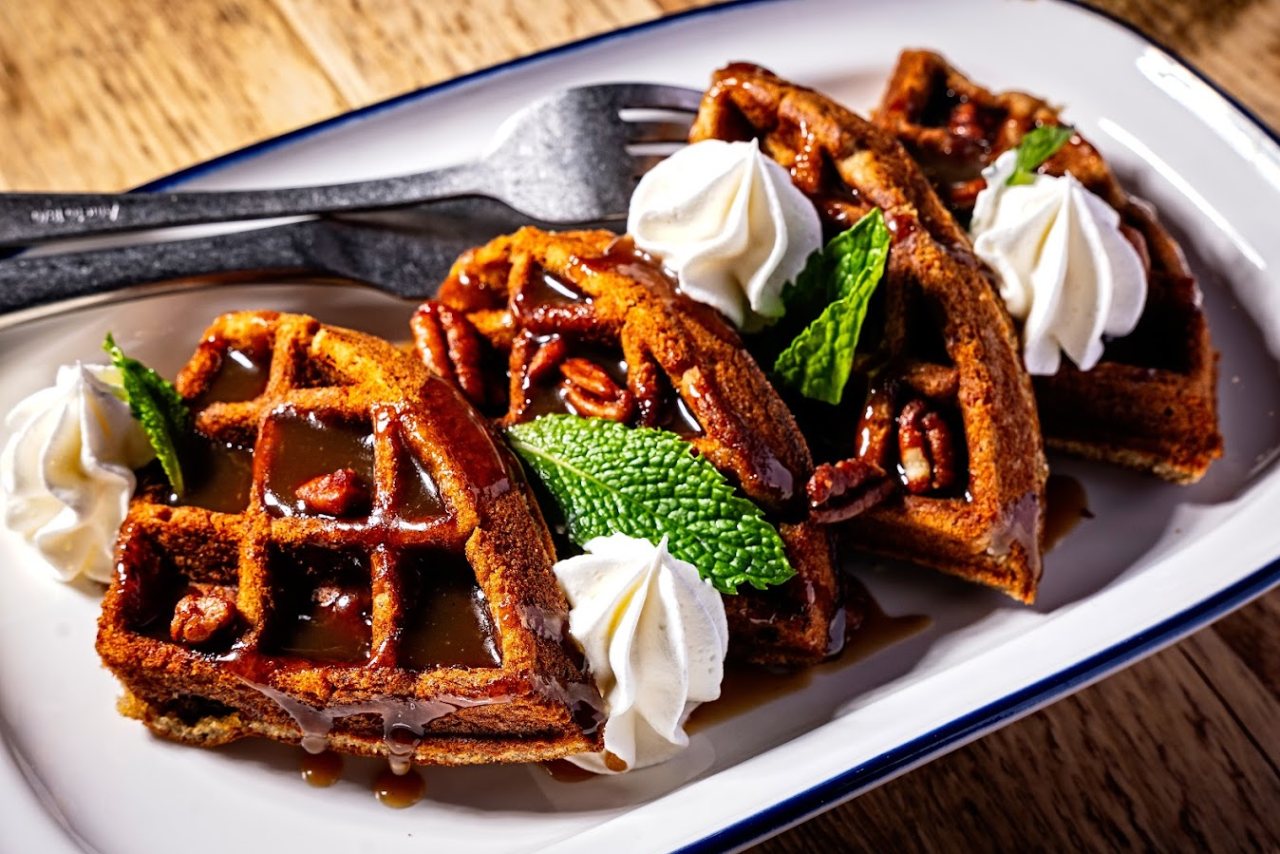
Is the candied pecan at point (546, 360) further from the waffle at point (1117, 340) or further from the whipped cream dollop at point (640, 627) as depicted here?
the waffle at point (1117, 340)

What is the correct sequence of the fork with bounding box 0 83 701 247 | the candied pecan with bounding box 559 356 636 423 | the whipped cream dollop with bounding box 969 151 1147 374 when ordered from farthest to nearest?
the fork with bounding box 0 83 701 247 → the whipped cream dollop with bounding box 969 151 1147 374 → the candied pecan with bounding box 559 356 636 423

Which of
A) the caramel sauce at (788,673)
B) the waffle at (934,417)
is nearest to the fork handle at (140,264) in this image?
the waffle at (934,417)

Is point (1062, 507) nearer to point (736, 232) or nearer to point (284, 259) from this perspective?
point (736, 232)

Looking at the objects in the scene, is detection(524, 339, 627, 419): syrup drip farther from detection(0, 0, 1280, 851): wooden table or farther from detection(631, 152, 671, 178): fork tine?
detection(0, 0, 1280, 851): wooden table

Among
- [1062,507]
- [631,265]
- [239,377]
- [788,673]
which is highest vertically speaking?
[631,265]

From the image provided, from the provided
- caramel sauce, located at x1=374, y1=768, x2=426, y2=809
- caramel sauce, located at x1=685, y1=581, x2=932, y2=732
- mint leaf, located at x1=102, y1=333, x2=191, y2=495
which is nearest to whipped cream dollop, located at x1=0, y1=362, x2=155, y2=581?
mint leaf, located at x1=102, y1=333, x2=191, y2=495

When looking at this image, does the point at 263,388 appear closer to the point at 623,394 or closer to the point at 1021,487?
the point at 623,394

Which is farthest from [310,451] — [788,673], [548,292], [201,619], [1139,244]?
[1139,244]

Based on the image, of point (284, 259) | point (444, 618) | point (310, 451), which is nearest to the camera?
point (444, 618)
